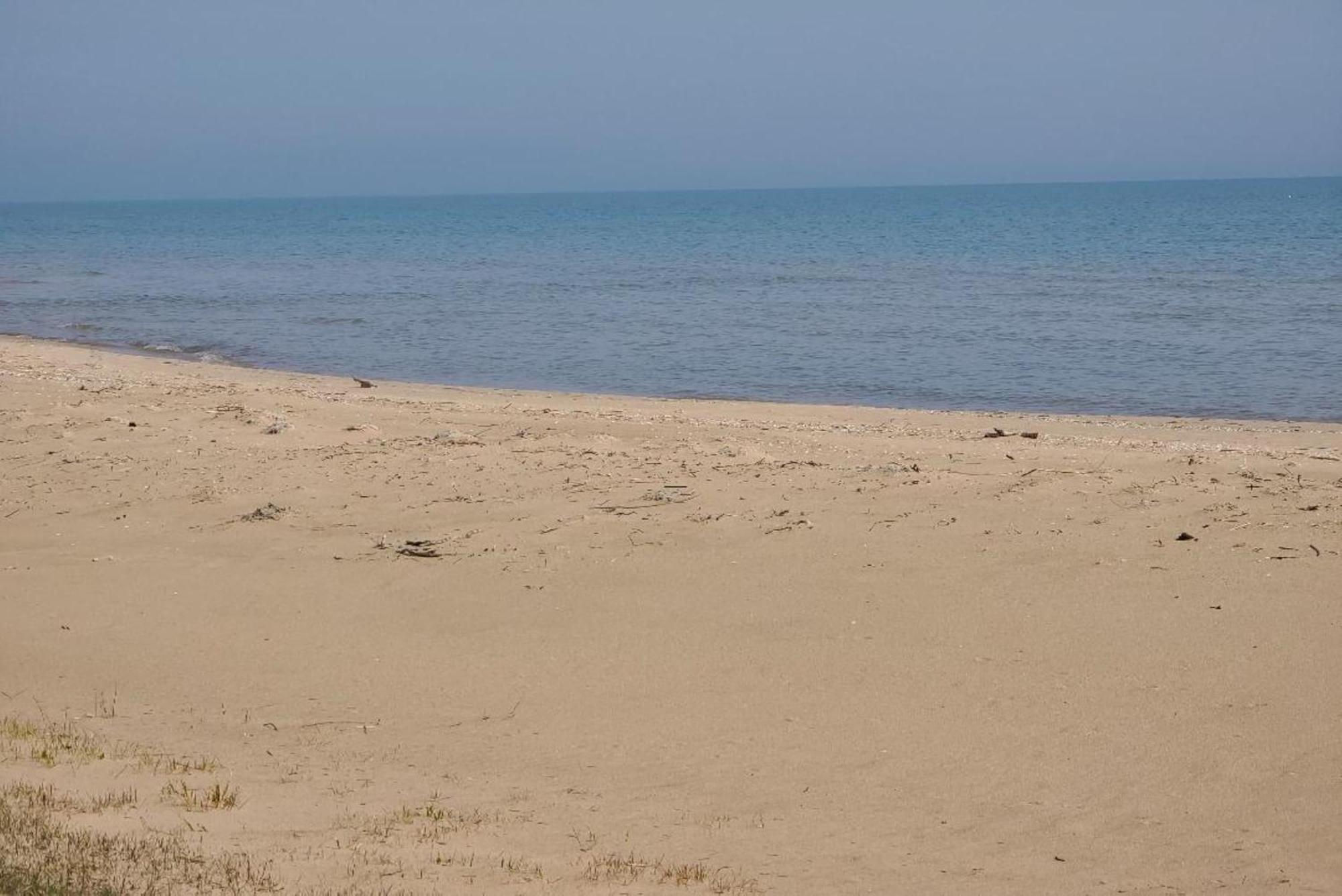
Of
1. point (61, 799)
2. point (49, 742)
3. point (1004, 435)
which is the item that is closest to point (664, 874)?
point (61, 799)

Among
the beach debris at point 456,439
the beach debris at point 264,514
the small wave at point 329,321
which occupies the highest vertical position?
the small wave at point 329,321

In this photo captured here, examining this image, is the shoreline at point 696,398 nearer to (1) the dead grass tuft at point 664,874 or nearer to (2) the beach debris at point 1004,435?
(2) the beach debris at point 1004,435

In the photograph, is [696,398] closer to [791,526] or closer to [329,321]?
[791,526]

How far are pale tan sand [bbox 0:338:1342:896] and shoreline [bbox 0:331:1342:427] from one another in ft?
14.4

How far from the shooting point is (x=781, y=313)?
27.5 m

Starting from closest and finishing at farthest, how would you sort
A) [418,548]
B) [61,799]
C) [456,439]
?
[61,799], [418,548], [456,439]

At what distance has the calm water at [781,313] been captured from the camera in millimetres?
18812

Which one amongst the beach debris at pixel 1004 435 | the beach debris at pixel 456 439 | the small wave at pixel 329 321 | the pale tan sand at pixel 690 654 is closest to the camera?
the pale tan sand at pixel 690 654

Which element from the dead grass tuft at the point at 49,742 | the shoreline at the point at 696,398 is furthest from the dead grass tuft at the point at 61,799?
the shoreline at the point at 696,398

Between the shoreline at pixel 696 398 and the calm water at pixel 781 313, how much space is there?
309 millimetres

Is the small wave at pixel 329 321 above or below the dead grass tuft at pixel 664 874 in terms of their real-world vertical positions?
above

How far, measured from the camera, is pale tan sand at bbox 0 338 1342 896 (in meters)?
4.84

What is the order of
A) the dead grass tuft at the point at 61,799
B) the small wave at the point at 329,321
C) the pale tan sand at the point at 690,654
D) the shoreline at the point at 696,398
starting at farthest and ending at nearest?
the small wave at the point at 329,321
the shoreline at the point at 696,398
the pale tan sand at the point at 690,654
the dead grass tuft at the point at 61,799

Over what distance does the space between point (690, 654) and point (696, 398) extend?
36.3 feet
